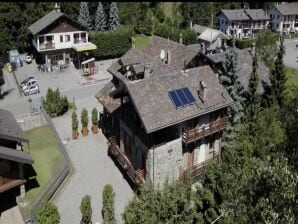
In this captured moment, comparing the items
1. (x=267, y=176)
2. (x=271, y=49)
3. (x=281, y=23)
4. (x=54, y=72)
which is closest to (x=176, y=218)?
(x=267, y=176)

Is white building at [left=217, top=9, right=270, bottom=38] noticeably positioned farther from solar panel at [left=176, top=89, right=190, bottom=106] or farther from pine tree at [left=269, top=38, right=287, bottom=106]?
solar panel at [left=176, top=89, right=190, bottom=106]

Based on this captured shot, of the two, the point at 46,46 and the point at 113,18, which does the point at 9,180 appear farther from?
the point at 113,18

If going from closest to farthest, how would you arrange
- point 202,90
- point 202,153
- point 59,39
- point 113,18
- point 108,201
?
point 108,201, point 202,90, point 202,153, point 59,39, point 113,18

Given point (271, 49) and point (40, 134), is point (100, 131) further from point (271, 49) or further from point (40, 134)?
point (271, 49)

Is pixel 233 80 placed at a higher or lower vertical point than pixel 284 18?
lower

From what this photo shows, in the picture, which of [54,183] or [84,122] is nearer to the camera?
[54,183]


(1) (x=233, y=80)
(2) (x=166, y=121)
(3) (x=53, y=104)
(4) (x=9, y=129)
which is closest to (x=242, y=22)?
(1) (x=233, y=80)

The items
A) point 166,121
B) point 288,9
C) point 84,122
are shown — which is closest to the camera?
point 166,121
